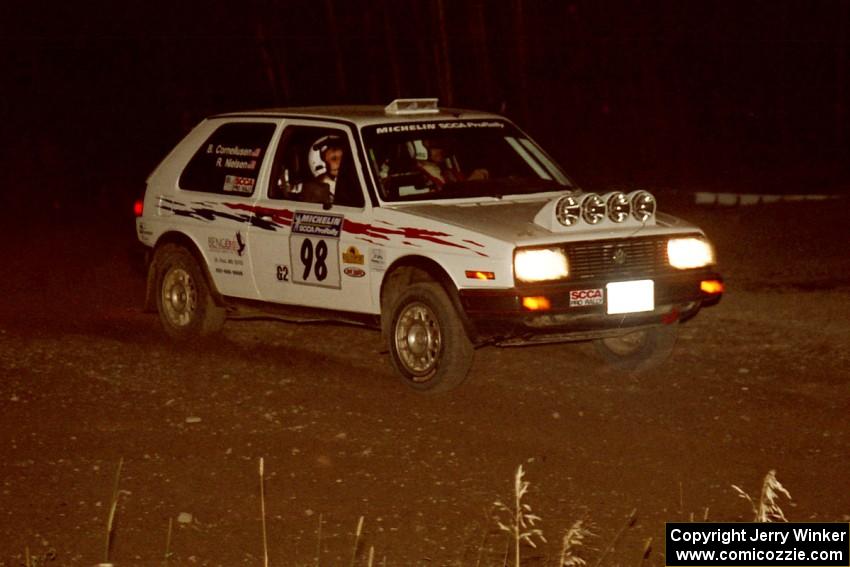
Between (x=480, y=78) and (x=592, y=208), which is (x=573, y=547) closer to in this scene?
(x=592, y=208)

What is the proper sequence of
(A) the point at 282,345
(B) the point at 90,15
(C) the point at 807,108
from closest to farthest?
(A) the point at 282,345, (C) the point at 807,108, (B) the point at 90,15

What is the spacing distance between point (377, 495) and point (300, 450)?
1015 millimetres

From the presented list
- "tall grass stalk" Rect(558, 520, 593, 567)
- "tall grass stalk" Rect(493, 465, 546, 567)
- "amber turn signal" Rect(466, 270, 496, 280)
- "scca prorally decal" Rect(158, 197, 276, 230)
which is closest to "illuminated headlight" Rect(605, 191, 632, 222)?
"amber turn signal" Rect(466, 270, 496, 280)

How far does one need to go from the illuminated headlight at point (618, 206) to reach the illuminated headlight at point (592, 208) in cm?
Answer: 6

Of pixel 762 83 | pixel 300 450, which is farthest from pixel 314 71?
pixel 300 450

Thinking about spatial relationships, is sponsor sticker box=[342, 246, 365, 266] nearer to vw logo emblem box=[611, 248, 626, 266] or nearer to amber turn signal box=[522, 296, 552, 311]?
amber turn signal box=[522, 296, 552, 311]

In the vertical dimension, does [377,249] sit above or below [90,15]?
below

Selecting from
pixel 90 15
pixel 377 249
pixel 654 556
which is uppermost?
pixel 90 15

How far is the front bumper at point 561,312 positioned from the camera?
28.8ft

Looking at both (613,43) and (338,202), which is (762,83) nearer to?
(613,43)

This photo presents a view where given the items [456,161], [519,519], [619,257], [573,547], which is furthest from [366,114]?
[519,519]

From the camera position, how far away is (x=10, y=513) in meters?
6.71

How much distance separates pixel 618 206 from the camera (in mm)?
9117

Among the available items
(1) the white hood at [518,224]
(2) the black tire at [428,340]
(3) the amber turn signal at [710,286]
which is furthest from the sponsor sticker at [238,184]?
(3) the amber turn signal at [710,286]
